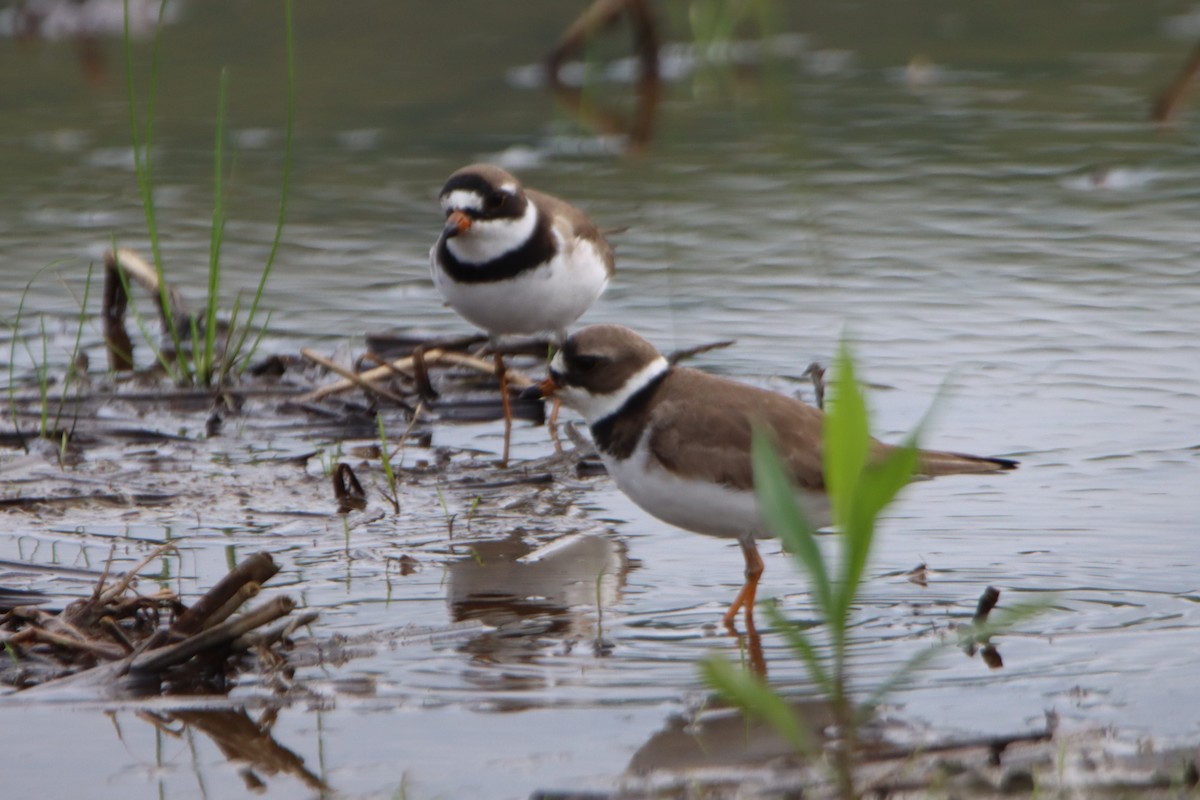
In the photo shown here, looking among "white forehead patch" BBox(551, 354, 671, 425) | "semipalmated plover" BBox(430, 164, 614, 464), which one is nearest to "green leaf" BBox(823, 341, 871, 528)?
"white forehead patch" BBox(551, 354, 671, 425)

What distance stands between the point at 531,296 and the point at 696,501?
7.81ft

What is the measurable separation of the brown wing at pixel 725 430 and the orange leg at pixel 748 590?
22 centimetres

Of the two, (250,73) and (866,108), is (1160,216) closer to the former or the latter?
(866,108)

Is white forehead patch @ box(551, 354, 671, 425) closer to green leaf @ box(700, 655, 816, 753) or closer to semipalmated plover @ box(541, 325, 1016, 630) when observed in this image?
semipalmated plover @ box(541, 325, 1016, 630)

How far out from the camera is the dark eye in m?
5.29

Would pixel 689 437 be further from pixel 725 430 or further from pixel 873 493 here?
pixel 873 493

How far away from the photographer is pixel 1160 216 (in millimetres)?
9484

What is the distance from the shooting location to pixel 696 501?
484 centimetres

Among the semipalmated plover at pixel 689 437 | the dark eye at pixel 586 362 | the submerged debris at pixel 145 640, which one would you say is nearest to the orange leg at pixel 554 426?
the semipalmated plover at pixel 689 437

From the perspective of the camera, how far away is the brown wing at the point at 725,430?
488cm

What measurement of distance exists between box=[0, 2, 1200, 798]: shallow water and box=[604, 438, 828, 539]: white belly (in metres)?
0.24

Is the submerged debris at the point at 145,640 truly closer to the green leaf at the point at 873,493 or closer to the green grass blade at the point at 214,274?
the green leaf at the point at 873,493

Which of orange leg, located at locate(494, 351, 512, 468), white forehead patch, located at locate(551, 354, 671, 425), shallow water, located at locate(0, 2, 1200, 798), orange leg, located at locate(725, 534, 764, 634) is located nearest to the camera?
shallow water, located at locate(0, 2, 1200, 798)

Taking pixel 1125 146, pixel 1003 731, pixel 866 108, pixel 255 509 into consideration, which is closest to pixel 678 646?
pixel 1003 731
